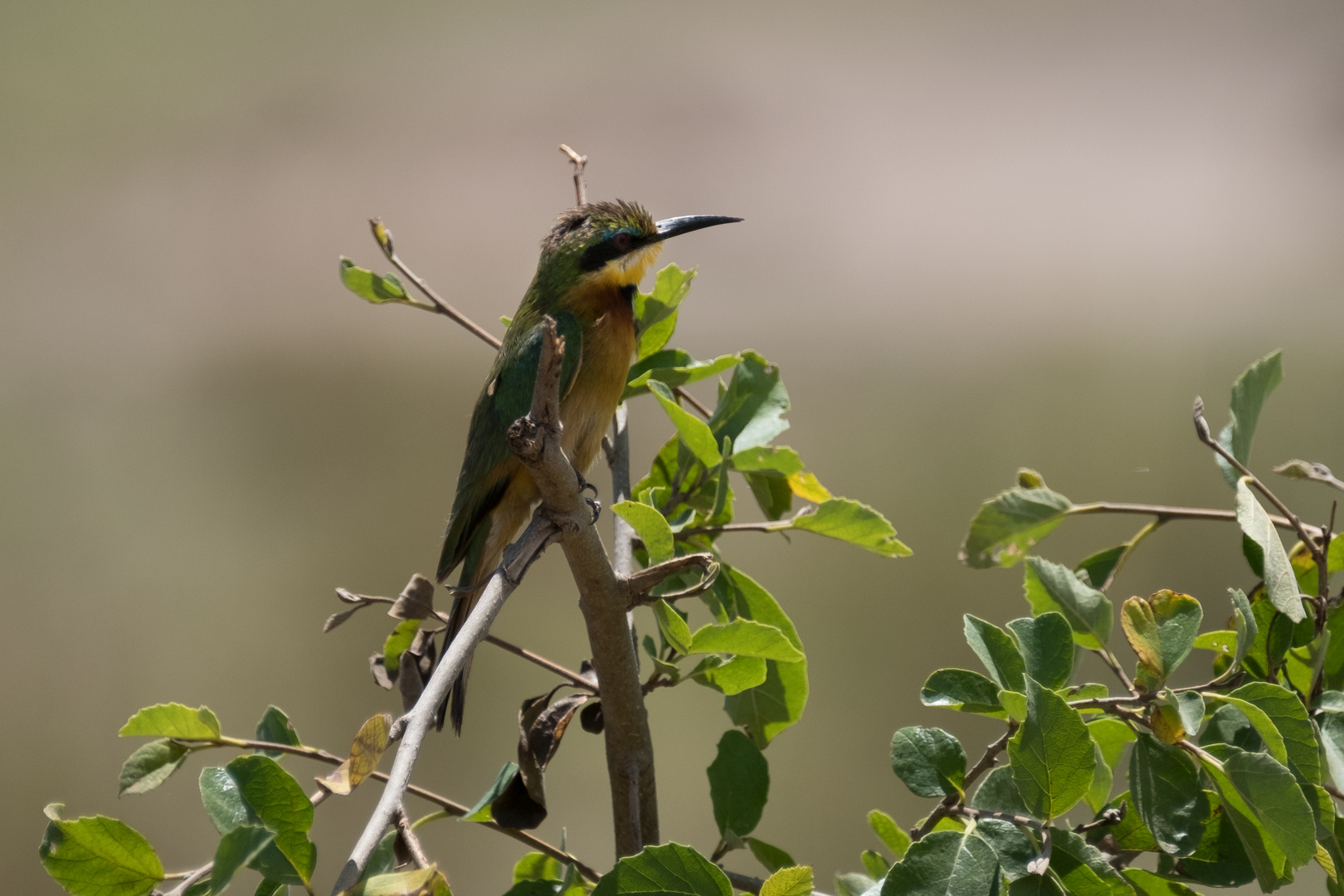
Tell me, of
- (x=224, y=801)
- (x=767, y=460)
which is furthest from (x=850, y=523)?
(x=224, y=801)

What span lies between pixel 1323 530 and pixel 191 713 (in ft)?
2.00

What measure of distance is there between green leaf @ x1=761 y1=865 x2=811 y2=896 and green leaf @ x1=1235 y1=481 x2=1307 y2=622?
0.27m

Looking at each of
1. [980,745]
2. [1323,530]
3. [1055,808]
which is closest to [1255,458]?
[980,745]

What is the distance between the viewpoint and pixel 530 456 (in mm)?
522

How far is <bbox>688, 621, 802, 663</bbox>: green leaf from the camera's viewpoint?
0.53 meters

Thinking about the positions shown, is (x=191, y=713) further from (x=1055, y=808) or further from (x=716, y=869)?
(x=1055, y=808)

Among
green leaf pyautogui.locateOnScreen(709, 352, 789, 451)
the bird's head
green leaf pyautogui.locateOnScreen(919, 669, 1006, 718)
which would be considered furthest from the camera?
the bird's head

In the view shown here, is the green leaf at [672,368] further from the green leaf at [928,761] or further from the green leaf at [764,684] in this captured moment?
the green leaf at [928,761]

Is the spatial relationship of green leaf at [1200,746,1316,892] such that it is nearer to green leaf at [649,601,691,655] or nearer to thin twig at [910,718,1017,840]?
thin twig at [910,718,1017,840]

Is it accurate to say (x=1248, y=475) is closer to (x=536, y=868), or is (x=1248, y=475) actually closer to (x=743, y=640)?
(x=743, y=640)

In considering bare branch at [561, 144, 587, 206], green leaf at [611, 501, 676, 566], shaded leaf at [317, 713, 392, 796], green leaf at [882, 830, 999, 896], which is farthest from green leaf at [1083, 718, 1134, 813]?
bare branch at [561, 144, 587, 206]

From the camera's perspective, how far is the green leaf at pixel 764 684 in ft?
2.08

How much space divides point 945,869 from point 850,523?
0.27 meters

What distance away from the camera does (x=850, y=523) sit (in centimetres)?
66
